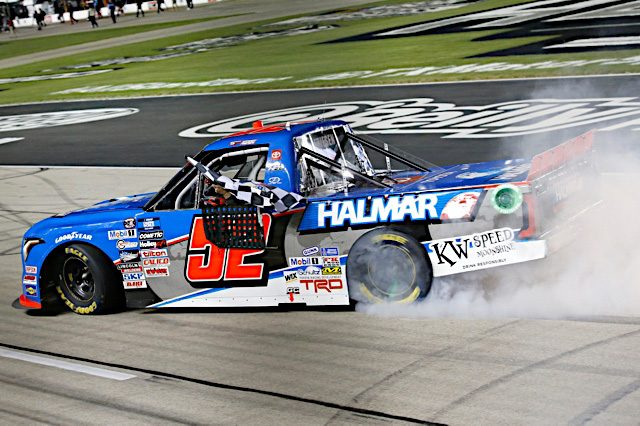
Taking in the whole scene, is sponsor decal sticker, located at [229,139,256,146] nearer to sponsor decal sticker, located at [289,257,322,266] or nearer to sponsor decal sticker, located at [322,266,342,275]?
sponsor decal sticker, located at [289,257,322,266]

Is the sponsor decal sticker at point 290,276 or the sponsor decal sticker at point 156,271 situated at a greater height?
the sponsor decal sticker at point 156,271

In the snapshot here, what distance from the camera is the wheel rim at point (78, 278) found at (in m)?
8.98

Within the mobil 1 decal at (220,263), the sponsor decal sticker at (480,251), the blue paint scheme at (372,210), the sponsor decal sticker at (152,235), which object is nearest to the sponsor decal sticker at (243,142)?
the mobil 1 decal at (220,263)

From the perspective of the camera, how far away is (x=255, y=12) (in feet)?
203

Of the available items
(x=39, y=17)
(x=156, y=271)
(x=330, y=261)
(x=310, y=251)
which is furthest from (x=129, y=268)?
(x=39, y=17)

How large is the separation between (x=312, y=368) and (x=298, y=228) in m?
1.52

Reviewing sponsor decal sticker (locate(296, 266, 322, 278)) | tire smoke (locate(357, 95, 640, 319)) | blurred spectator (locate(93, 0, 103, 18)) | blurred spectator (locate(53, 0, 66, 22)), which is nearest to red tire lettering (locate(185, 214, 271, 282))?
sponsor decal sticker (locate(296, 266, 322, 278))

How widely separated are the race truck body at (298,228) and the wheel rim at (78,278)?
0.6 inches

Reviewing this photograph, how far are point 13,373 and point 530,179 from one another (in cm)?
412

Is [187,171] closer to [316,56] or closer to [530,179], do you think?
[530,179]

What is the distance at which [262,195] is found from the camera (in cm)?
798

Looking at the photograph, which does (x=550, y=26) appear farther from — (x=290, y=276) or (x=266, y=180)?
(x=290, y=276)

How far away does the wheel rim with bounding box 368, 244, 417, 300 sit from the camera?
7.58 meters

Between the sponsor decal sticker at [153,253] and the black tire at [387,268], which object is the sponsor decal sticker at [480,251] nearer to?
the black tire at [387,268]
